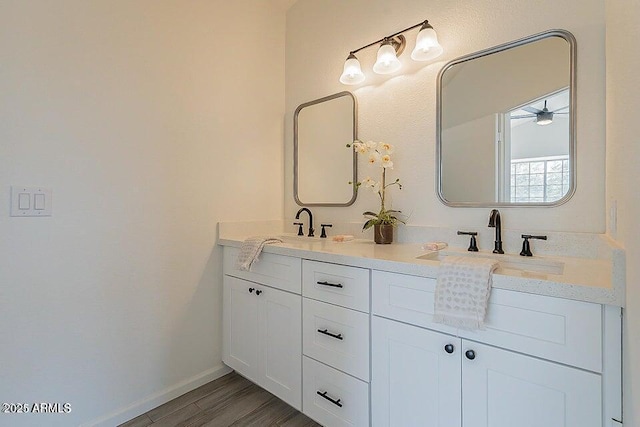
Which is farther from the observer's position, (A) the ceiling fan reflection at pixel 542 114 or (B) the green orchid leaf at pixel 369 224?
(B) the green orchid leaf at pixel 369 224

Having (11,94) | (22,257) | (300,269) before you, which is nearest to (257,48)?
(11,94)

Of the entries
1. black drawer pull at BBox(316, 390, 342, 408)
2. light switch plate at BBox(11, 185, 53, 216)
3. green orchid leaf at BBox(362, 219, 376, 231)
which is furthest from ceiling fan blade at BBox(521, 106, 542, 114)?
light switch plate at BBox(11, 185, 53, 216)

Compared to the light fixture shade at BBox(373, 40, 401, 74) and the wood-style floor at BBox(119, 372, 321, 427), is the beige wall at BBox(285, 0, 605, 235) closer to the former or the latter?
the light fixture shade at BBox(373, 40, 401, 74)

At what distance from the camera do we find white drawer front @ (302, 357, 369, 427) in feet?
4.43

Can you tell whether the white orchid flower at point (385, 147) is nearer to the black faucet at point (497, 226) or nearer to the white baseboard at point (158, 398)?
the black faucet at point (497, 226)

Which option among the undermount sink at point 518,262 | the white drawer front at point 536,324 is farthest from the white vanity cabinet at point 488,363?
the undermount sink at point 518,262

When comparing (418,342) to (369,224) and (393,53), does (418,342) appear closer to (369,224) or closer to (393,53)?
A: (369,224)

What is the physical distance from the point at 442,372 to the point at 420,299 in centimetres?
26

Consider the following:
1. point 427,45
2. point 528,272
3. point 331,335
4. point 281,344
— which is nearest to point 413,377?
point 331,335

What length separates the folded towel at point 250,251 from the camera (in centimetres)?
173

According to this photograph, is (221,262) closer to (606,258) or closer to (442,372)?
(442,372)

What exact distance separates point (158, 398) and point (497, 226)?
1.97 m

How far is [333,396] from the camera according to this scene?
144 cm

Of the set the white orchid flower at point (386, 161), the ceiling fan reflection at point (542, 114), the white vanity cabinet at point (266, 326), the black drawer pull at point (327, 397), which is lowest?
the black drawer pull at point (327, 397)
